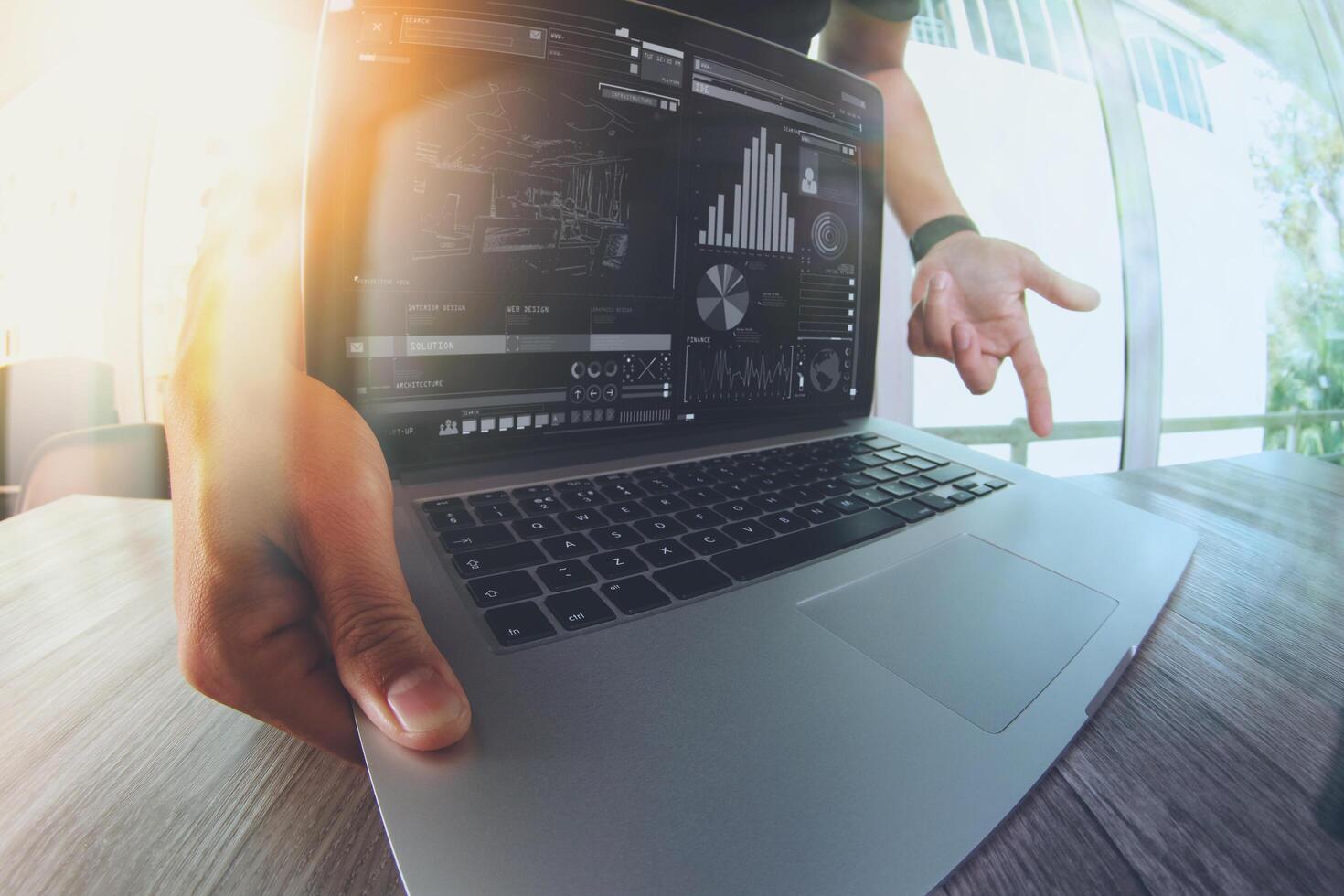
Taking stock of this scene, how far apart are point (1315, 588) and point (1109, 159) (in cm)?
229

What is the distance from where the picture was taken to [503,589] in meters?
0.34

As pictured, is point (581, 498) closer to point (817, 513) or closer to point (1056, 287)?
point (817, 513)

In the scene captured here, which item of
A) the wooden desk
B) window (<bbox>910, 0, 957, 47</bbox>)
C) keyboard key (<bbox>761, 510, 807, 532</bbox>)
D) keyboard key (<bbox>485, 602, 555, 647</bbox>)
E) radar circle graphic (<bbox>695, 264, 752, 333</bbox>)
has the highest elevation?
window (<bbox>910, 0, 957, 47</bbox>)

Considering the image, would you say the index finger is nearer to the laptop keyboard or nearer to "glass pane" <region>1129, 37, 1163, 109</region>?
the laptop keyboard

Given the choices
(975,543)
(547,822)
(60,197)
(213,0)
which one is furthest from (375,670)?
(60,197)

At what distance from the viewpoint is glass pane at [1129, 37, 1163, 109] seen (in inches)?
81.4

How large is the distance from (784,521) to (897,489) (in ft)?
0.53

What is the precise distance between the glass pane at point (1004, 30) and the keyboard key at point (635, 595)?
214 cm

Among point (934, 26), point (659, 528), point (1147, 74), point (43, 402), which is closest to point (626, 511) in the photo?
point (659, 528)

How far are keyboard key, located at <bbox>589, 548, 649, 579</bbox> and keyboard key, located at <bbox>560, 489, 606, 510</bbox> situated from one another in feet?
0.26

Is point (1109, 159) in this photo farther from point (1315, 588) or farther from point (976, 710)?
point (976, 710)

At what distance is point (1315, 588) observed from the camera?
0.48 meters

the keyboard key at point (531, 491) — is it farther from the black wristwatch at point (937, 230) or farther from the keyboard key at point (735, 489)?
the black wristwatch at point (937, 230)

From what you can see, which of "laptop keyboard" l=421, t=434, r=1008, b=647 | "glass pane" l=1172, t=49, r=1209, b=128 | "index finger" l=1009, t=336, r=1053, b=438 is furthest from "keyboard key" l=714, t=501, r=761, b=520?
"glass pane" l=1172, t=49, r=1209, b=128
